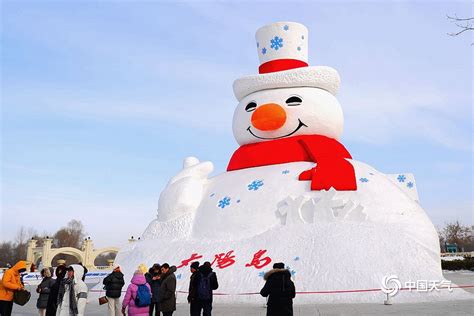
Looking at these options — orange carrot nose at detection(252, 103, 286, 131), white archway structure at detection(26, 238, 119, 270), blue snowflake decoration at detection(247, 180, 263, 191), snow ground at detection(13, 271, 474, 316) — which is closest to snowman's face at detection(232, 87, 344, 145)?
orange carrot nose at detection(252, 103, 286, 131)

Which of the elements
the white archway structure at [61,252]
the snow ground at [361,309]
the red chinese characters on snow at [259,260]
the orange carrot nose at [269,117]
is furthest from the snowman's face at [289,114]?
the white archway structure at [61,252]

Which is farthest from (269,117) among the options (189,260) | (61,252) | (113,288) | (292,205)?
(61,252)

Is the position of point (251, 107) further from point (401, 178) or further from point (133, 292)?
point (133, 292)

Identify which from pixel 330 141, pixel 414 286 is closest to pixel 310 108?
pixel 330 141

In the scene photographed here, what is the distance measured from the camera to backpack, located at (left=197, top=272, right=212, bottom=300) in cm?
644

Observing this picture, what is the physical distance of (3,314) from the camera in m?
6.68

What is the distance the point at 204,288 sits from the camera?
6469 millimetres

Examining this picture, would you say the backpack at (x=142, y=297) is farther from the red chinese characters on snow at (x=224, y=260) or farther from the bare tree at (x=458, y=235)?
the bare tree at (x=458, y=235)

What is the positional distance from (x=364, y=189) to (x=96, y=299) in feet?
24.8

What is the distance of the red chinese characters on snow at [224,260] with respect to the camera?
10.4 metres

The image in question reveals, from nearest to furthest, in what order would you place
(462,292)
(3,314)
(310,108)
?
(3,314)
(462,292)
(310,108)

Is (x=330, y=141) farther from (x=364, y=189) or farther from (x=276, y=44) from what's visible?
(x=276, y=44)

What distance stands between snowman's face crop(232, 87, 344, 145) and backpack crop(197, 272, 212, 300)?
676cm

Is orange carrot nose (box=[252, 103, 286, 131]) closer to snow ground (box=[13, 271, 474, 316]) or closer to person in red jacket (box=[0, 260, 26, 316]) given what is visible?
snow ground (box=[13, 271, 474, 316])
